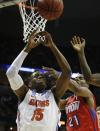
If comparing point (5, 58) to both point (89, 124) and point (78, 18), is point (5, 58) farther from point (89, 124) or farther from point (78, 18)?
point (89, 124)

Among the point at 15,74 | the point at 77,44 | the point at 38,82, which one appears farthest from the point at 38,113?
the point at 77,44

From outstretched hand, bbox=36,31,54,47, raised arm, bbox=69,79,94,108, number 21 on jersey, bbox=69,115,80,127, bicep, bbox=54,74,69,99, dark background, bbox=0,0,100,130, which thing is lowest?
dark background, bbox=0,0,100,130

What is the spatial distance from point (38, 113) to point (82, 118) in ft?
2.47

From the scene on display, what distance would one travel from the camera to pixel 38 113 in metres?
3.58

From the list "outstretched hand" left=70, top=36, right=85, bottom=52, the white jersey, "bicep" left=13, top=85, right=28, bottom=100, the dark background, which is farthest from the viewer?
the dark background

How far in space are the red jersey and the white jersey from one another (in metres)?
0.55

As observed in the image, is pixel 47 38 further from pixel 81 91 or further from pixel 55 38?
pixel 55 38

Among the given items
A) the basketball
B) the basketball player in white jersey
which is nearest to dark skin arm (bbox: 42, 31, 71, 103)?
the basketball player in white jersey

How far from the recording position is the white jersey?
3.54 metres

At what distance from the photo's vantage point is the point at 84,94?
4.09 m

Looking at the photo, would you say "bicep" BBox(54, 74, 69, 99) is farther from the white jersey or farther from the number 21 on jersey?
the number 21 on jersey

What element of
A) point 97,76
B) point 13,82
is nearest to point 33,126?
point 13,82

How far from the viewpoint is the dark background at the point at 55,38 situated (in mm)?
10047

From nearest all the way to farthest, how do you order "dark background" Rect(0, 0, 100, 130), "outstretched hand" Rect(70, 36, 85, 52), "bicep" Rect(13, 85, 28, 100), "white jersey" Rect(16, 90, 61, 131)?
"white jersey" Rect(16, 90, 61, 131) < "bicep" Rect(13, 85, 28, 100) < "outstretched hand" Rect(70, 36, 85, 52) < "dark background" Rect(0, 0, 100, 130)
